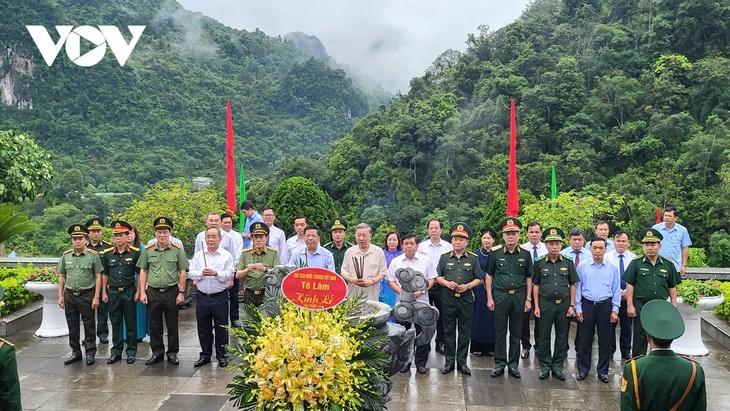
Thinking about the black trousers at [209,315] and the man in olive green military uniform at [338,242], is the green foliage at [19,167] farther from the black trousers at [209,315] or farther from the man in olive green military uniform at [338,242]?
the man in olive green military uniform at [338,242]

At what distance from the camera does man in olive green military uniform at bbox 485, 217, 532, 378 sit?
582 centimetres

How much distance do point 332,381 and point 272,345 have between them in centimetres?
37

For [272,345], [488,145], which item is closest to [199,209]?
[272,345]

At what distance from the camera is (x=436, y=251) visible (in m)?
7.08

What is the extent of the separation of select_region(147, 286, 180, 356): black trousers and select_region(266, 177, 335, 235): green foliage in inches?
296

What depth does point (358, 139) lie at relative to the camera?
32938mm

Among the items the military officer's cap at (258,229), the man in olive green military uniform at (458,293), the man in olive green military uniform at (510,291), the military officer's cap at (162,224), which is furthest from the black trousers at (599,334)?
the military officer's cap at (162,224)

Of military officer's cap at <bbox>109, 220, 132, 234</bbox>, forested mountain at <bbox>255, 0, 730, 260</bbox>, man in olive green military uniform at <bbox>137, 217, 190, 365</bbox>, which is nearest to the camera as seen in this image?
man in olive green military uniform at <bbox>137, 217, 190, 365</bbox>

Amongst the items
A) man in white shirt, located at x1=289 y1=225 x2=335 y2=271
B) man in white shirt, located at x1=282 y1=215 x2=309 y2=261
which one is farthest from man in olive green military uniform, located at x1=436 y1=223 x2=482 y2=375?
man in white shirt, located at x1=282 y1=215 x2=309 y2=261

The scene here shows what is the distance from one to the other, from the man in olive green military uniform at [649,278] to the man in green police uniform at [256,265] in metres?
3.33

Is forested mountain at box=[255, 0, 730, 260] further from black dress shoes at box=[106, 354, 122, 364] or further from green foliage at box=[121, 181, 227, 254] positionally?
black dress shoes at box=[106, 354, 122, 364]

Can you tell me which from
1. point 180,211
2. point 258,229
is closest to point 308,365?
point 258,229

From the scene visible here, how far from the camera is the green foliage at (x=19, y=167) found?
820 cm

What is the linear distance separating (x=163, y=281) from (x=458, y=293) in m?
2.79
